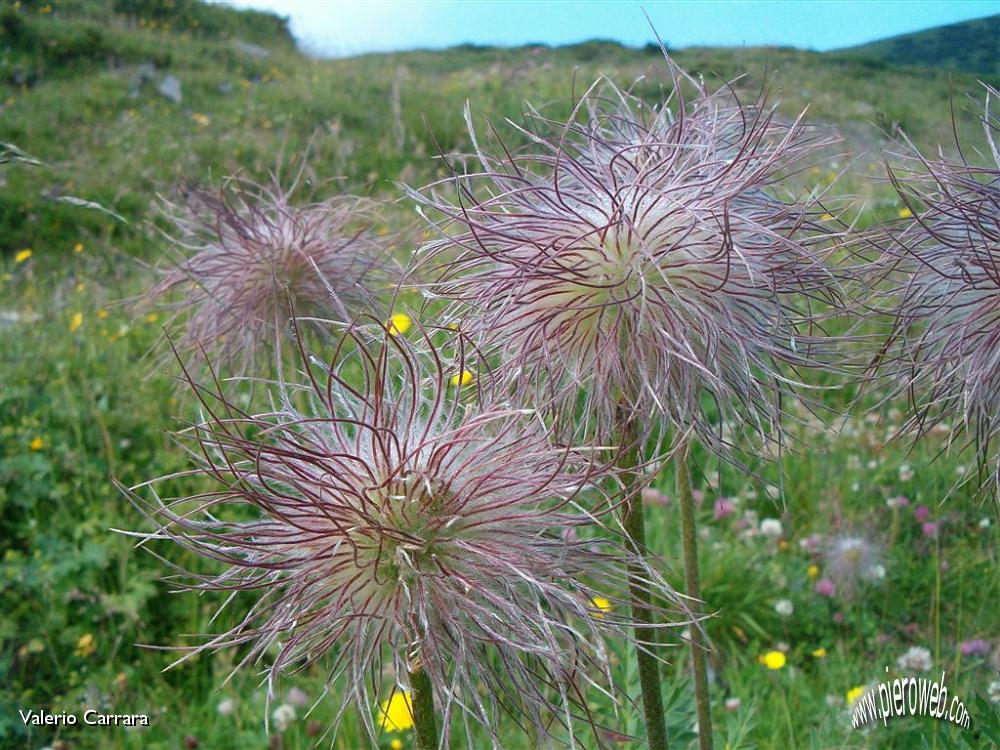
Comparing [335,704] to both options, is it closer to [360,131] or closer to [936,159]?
[936,159]

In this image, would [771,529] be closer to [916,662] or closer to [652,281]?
[916,662]

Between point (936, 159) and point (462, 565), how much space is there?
3.21 ft

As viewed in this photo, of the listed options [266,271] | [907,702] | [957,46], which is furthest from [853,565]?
[266,271]

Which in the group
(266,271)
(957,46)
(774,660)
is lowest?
(774,660)

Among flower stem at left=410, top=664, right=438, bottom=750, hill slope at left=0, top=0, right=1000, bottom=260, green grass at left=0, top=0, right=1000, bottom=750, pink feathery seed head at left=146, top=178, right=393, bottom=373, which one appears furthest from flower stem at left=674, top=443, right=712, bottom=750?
hill slope at left=0, top=0, right=1000, bottom=260

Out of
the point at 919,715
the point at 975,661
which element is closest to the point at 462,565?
the point at 919,715

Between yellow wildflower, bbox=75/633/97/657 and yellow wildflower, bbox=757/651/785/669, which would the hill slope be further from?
yellow wildflower, bbox=75/633/97/657

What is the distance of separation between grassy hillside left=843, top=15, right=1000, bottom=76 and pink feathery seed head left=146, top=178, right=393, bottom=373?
1.21 metres

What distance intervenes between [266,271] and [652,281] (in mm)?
905

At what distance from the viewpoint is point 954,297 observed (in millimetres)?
1294

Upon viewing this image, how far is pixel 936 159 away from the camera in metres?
1.40

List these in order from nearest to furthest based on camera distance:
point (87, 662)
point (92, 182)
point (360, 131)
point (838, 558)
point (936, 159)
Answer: point (936, 159), point (87, 662), point (838, 558), point (92, 182), point (360, 131)

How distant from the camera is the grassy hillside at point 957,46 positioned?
1714 millimetres

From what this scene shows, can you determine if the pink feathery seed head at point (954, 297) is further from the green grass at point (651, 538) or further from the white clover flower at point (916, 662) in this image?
the white clover flower at point (916, 662)
